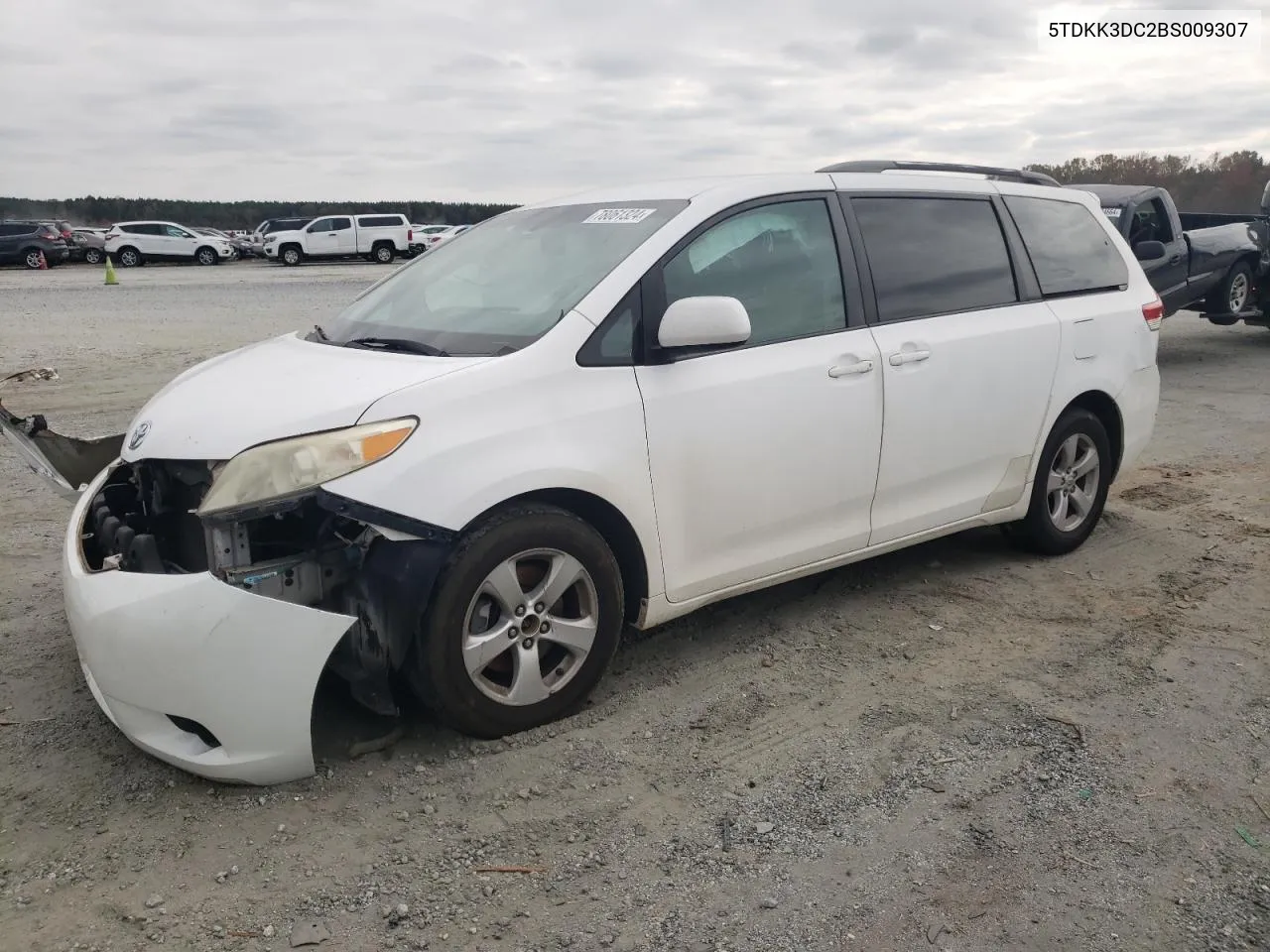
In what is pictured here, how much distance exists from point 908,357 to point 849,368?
0.34 meters

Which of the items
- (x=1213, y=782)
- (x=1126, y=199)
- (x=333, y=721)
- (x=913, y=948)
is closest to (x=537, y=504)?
(x=333, y=721)

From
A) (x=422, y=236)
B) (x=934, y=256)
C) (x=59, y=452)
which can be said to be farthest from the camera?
(x=422, y=236)

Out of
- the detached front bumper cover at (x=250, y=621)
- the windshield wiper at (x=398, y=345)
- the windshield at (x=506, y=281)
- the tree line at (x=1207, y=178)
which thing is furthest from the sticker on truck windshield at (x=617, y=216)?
the tree line at (x=1207, y=178)

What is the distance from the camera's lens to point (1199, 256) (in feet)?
38.7

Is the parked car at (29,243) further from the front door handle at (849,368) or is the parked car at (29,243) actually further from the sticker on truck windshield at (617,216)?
the front door handle at (849,368)

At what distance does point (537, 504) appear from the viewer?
3.37 meters

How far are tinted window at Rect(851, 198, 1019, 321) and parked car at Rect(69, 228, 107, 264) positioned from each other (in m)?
37.8

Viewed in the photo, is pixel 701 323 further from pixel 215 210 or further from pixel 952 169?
pixel 215 210

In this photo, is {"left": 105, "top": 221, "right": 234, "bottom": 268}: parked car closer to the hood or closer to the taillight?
the hood

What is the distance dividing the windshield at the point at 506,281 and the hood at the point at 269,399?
220mm

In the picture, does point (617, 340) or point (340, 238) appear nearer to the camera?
point (617, 340)

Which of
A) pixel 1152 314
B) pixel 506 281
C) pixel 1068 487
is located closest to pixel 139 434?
pixel 506 281

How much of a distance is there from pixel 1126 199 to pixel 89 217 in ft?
194

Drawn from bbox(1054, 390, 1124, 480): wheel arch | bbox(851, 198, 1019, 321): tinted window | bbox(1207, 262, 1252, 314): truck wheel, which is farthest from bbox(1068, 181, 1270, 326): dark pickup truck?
bbox(851, 198, 1019, 321): tinted window
